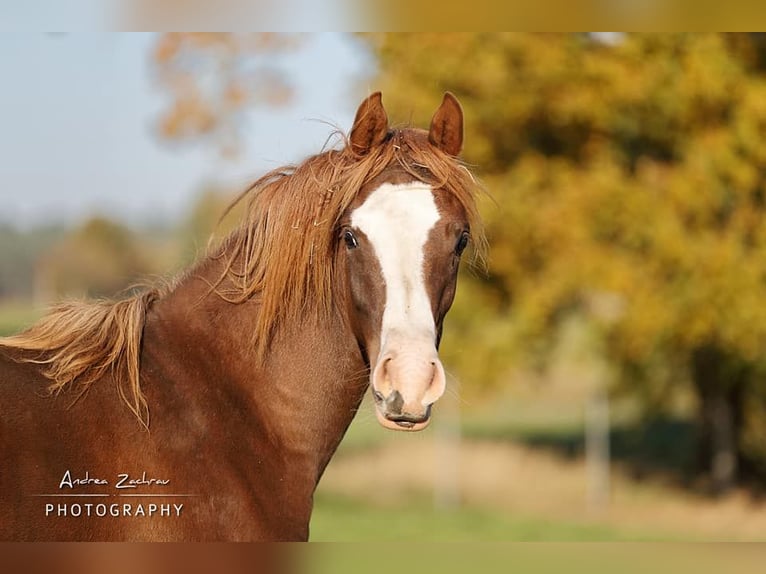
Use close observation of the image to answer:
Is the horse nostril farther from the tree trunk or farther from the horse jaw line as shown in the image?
the tree trunk

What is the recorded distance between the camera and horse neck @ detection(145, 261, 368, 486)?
3064 mm

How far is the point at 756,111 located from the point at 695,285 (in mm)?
1992

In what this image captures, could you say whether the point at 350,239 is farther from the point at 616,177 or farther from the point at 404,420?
the point at 616,177

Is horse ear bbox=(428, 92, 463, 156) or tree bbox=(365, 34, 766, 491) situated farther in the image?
tree bbox=(365, 34, 766, 491)

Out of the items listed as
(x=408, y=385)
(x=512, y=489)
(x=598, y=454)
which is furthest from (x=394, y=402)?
(x=512, y=489)

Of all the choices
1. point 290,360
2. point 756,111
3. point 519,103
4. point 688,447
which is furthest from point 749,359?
point 290,360

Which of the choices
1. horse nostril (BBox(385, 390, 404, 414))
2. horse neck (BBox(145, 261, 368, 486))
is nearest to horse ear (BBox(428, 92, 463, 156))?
horse neck (BBox(145, 261, 368, 486))

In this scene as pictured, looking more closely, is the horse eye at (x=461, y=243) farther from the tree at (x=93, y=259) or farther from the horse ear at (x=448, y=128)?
the tree at (x=93, y=259)

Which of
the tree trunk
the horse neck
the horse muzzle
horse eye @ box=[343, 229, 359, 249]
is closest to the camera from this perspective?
the horse muzzle

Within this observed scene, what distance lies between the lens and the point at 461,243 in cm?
303

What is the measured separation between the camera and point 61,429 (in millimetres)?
2730

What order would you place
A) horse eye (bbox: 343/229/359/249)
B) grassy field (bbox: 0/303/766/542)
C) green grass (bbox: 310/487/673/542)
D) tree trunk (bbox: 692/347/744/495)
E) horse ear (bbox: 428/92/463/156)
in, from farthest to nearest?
tree trunk (bbox: 692/347/744/495)
grassy field (bbox: 0/303/766/542)
green grass (bbox: 310/487/673/542)
horse ear (bbox: 428/92/463/156)
horse eye (bbox: 343/229/359/249)

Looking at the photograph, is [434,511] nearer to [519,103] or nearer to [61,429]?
[519,103]

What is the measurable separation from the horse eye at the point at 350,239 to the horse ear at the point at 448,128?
494 millimetres
